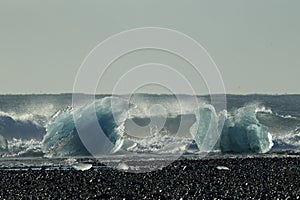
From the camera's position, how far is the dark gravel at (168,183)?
34906 millimetres

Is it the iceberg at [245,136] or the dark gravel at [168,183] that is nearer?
the dark gravel at [168,183]

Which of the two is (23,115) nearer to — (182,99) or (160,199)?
(182,99)

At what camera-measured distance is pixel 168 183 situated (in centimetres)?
3909

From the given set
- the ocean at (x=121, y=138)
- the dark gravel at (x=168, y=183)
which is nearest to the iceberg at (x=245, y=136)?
the ocean at (x=121, y=138)

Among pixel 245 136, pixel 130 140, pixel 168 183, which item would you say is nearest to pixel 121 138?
pixel 130 140

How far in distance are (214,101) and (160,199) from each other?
232 ft

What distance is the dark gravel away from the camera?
34906 mm

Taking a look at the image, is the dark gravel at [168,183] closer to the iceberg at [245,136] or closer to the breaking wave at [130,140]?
the iceberg at [245,136]

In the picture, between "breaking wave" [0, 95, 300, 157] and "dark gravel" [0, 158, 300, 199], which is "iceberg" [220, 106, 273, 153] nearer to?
"breaking wave" [0, 95, 300, 157]

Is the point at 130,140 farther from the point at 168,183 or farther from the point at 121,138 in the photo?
the point at 168,183

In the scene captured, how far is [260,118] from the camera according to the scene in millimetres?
92250

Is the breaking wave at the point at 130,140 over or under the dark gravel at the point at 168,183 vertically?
over

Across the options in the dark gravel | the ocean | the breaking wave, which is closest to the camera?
the dark gravel

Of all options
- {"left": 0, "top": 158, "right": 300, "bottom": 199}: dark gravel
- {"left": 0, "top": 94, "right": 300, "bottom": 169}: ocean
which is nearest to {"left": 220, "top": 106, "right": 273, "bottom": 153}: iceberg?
{"left": 0, "top": 94, "right": 300, "bottom": 169}: ocean
